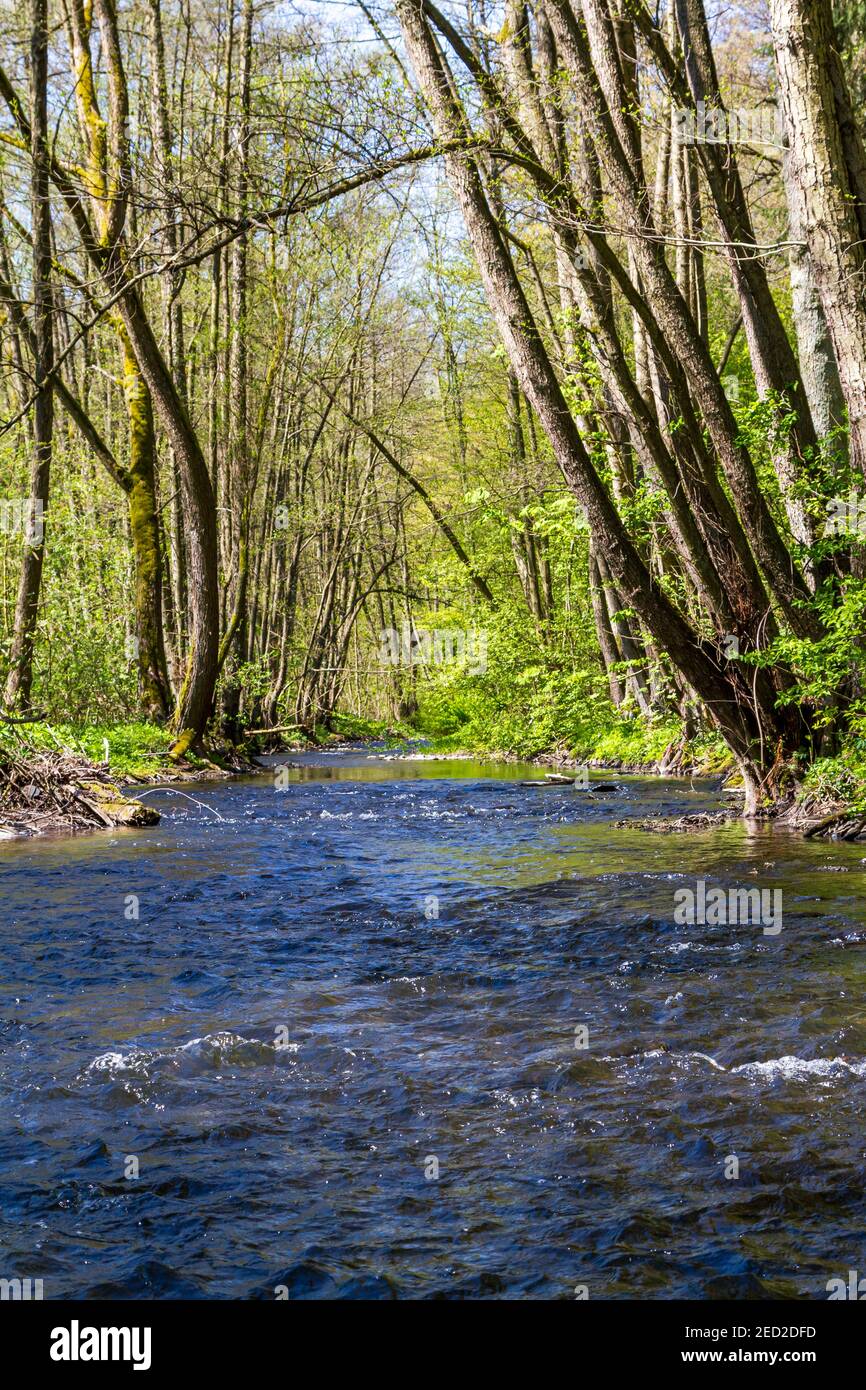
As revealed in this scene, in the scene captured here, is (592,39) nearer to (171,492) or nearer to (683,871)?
(683,871)

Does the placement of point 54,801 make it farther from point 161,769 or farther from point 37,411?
point 37,411

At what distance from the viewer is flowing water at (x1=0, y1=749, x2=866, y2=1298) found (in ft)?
10.1

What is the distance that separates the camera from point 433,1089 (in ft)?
14.1

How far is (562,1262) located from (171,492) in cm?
2323

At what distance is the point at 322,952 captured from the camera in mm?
6688
